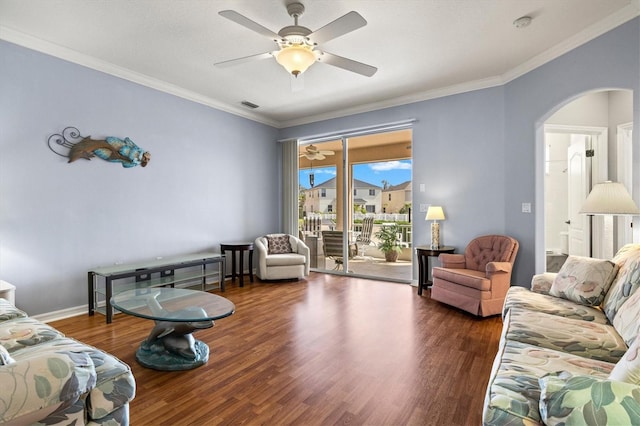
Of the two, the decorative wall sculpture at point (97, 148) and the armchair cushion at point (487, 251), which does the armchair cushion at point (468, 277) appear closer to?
the armchair cushion at point (487, 251)

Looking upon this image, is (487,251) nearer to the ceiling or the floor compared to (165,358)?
nearer to the ceiling

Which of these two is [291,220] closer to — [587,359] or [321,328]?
[321,328]

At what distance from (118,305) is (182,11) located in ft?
8.40

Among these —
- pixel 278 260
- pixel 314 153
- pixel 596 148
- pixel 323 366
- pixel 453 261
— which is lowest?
pixel 323 366

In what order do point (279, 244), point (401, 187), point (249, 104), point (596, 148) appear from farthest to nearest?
point (401, 187), point (279, 244), point (249, 104), point (596, 148)

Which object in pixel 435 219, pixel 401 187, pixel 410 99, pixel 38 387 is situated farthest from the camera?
pixel 401 187

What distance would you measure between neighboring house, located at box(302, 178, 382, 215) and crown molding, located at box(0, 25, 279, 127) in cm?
220

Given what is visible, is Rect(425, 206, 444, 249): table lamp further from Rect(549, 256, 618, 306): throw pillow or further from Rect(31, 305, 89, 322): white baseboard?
Rect(31, 305, 89, 322): white baseboard

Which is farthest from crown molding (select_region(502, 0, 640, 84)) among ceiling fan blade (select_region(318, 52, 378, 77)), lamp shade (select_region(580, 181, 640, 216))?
ceiling fan blade (select_region(318, 52, 378, 77))

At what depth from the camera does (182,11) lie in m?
2.80

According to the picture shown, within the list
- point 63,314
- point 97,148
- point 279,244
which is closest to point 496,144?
point 279,244

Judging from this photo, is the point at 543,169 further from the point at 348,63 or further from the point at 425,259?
the point at 348,63

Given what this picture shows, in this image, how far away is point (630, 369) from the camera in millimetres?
1101

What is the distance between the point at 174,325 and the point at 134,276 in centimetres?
164
